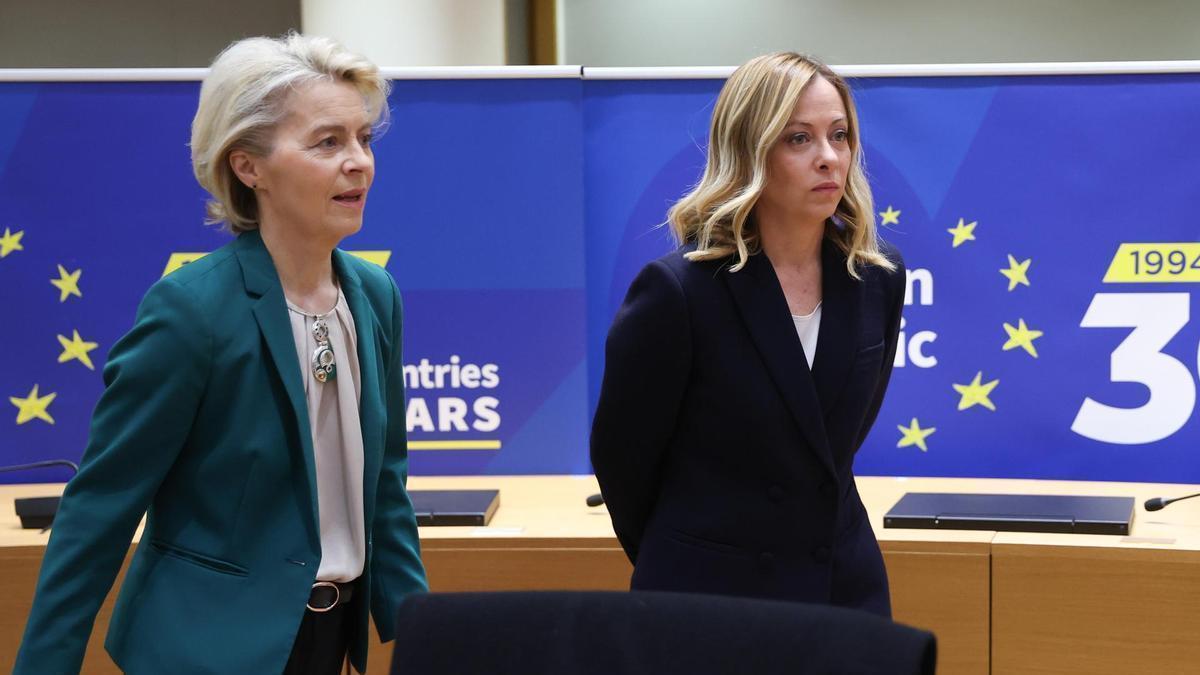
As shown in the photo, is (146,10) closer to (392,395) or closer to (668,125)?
(668,125)

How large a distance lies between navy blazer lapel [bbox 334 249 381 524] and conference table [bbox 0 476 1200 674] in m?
1.04

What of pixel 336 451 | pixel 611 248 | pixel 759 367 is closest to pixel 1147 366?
pixel 611 248

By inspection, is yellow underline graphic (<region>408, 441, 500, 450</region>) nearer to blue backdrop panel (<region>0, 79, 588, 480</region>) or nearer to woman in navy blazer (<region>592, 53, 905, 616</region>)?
blue backdrop panel (<region>0, 79, 588, 480</region>)

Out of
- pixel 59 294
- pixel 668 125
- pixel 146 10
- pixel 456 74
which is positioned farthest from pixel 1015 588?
pixel 146 10

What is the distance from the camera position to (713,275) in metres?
2.10

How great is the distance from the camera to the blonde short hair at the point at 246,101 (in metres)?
1.85

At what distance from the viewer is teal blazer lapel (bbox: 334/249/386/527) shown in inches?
74.5

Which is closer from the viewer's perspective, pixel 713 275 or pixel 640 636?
pixel 640 636

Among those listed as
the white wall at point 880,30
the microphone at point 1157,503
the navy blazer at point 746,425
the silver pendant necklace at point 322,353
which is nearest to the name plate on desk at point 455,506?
the navy blazer at point 746,425

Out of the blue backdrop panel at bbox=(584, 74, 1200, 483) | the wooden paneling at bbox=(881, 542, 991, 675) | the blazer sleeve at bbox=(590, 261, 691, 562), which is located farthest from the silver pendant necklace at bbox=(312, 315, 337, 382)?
the blue backdrop panel at bbox=(584, 74, 1200, 483)

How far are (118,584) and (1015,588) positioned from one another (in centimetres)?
193

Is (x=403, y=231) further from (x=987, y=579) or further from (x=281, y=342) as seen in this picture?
(x=281, y=342)

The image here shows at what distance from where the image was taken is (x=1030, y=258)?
11.2 feet

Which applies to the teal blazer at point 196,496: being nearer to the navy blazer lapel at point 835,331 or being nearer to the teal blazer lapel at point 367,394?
the teal blazer lapel at point 367,394
